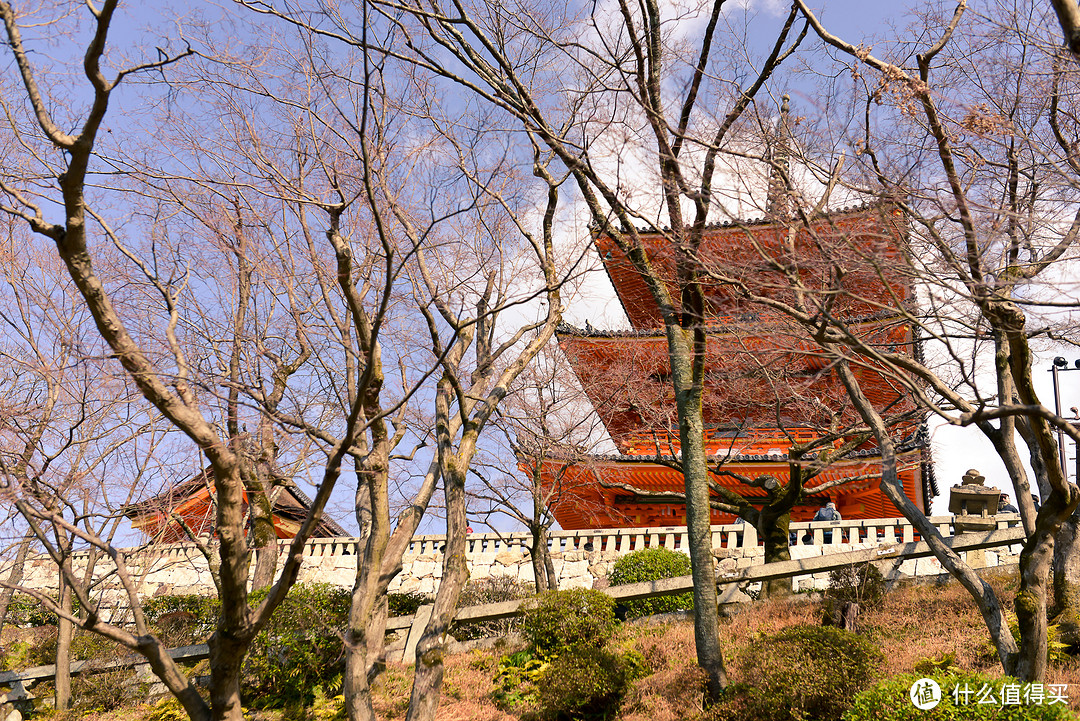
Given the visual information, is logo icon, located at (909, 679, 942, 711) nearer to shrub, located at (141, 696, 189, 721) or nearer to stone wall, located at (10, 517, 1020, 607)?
stone wall, located at (10, 517, 1020, 607)

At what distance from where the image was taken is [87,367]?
311 inches

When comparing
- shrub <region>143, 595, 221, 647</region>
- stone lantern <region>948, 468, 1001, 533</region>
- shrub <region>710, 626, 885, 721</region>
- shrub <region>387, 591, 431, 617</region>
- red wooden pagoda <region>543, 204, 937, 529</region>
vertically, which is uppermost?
red wooden pagoda <region>543, 204, 937, 529</region>

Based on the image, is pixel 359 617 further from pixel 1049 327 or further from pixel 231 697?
pixel 1049 327

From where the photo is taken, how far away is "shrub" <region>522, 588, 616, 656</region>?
8.07 metres

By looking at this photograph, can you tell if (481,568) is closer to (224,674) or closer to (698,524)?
(698,524)

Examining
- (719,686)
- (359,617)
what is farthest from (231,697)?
(719,686)

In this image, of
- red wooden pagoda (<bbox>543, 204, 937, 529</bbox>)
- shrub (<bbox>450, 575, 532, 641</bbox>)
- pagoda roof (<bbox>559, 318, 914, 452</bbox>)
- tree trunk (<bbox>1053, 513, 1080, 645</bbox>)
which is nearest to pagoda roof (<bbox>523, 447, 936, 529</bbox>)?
red wooden pagoda (<bbox>543, 204, 937, 529</bbox>)

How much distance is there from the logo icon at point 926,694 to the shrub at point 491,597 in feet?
19.8

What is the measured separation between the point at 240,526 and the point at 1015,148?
6565 millimetres

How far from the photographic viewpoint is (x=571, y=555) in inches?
563

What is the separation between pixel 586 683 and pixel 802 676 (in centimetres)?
211

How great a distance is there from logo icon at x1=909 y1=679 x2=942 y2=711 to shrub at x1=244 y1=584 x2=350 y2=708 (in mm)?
6485

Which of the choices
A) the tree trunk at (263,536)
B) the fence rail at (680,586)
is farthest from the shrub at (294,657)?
the fence rail at (680,586)

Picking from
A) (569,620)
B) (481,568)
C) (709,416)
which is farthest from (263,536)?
(709,416)
